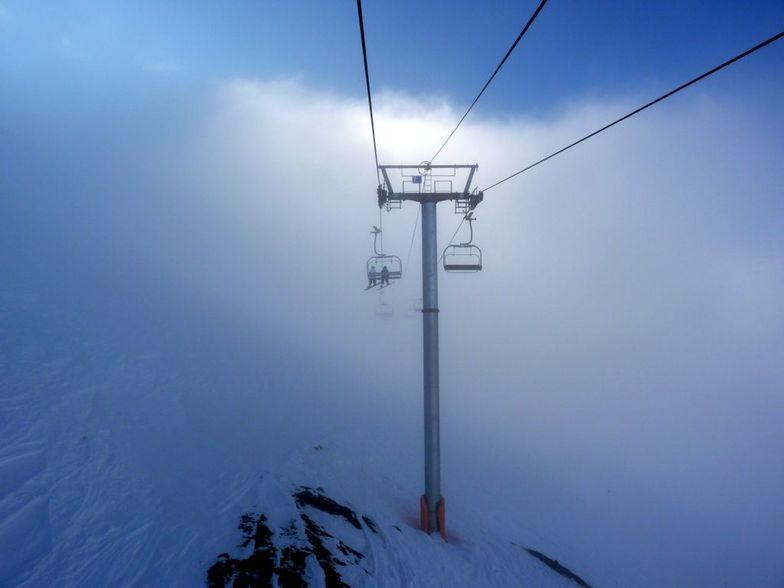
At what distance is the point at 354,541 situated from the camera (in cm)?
1039

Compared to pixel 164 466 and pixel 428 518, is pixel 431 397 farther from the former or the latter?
pixel 164 466

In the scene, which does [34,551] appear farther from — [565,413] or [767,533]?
[565,413]

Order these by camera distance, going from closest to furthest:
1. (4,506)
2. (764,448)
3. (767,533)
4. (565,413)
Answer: (4,506)
(767,533)
(565,413)
(764,448)

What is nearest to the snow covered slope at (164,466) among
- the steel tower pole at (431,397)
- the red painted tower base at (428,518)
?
the red painted tower base at (428,518)

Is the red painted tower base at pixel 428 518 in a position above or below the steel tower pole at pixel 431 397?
below

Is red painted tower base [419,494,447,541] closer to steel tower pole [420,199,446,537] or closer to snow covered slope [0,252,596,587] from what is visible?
steel tower pole [420,199,446,537]

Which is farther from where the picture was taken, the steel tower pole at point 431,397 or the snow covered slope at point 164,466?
the steel tower pole at point 431,397

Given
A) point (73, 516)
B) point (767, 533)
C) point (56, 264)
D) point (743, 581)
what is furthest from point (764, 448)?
point (56, 264)

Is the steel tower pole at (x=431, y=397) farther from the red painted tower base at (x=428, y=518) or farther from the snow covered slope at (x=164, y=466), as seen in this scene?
the snow covered slope at (x=164, y=466)

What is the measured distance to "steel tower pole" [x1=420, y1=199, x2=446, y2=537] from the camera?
12766mm

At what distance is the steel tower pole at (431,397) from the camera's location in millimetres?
12766

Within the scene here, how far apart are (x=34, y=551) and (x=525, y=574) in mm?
11776

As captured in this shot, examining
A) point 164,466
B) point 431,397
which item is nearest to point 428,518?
point 431,397

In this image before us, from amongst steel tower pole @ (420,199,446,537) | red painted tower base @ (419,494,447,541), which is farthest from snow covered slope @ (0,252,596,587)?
steel tower pole @ (420,199,446,537)
